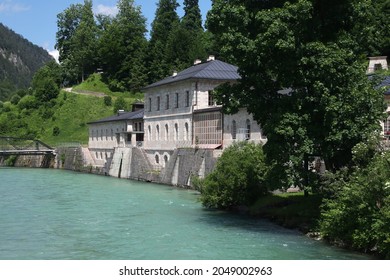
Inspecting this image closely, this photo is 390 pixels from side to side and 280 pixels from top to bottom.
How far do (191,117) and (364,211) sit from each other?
30.2m

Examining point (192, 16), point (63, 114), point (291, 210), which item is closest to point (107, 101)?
point (63, 114)

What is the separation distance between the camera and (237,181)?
25.5 meters

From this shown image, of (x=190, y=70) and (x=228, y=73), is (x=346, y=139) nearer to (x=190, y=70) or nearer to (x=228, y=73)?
(x=228, y=73)

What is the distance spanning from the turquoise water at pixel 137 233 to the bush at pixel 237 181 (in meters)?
0.84

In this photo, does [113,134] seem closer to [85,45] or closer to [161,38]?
[161,38]

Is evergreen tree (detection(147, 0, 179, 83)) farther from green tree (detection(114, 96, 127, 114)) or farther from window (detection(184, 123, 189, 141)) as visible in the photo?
window (detection(184, 123, 189, 141))

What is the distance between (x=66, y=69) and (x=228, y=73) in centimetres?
6003

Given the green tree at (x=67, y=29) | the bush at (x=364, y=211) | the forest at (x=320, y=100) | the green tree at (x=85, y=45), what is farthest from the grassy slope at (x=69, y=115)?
the bush at (x=364, y=211)

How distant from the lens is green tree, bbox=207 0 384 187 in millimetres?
18703

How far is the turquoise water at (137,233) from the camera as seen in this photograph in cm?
1669

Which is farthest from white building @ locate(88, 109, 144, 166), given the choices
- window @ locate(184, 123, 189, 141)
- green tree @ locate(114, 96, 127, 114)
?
green tree @ locate(114, 96, 127, 114)

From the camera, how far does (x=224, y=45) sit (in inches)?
820
